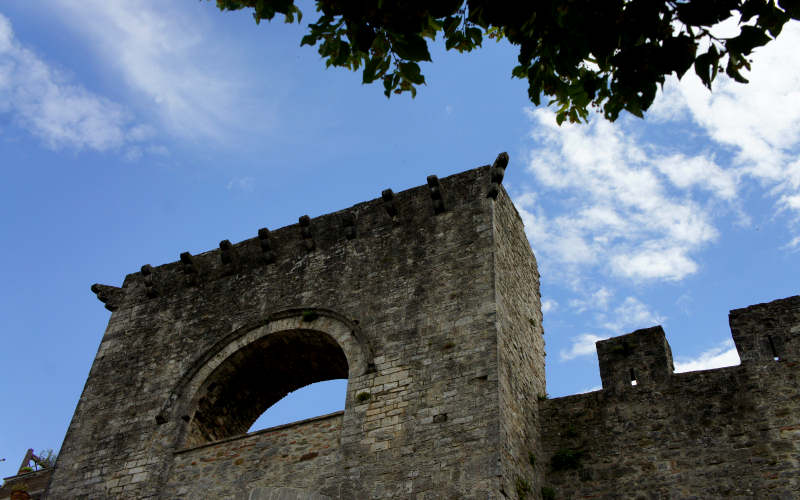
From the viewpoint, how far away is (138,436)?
11141 millimetres

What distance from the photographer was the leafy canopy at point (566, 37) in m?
4.59

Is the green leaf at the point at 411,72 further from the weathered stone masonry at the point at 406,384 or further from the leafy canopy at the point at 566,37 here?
the weathered stone masonry at the point at 406,384

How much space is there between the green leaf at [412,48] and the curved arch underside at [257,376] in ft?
21.8

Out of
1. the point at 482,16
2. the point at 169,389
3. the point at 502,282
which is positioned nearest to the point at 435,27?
the point at 482,16

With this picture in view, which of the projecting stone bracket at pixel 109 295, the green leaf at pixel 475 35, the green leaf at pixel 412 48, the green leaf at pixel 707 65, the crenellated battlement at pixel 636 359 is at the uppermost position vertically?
the projecting stone bracket at pixel 109 295

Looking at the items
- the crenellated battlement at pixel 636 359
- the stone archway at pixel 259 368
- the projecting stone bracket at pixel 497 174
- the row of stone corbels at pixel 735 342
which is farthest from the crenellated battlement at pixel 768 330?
the stone archway at pixel 259 368

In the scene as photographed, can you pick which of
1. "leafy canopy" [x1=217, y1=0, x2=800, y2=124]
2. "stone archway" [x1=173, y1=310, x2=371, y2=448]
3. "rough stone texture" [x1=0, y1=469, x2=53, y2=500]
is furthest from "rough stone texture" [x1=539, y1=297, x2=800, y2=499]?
"rough stone texture" [x1=0, y1=469, x2=53, y2=500]

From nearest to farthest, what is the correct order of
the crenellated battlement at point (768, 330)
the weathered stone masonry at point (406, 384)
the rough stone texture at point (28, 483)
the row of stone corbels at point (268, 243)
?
the weathered stone masonry at point (406, 384) → the crenellated battlement at point (768, 330) → the row of stone corbels at point (268, 243) → the rough stone texture at point (28, 483)


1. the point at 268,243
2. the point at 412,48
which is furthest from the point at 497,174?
the point at 412,48

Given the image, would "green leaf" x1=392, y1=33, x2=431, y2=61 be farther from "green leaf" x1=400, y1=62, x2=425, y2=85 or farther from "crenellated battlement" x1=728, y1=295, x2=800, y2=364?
"crenellated battlement" x1=728, y1=295, x2=800, y2=364

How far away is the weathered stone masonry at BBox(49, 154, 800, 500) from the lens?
364 inches

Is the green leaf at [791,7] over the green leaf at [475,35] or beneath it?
beneath

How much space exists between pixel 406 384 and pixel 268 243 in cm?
383

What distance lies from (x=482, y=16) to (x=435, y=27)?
13.7 inches
